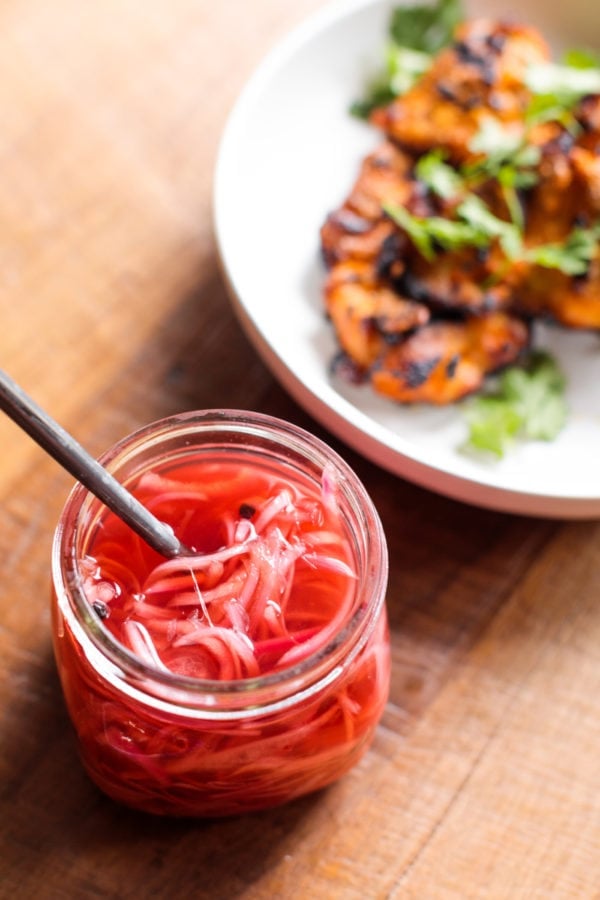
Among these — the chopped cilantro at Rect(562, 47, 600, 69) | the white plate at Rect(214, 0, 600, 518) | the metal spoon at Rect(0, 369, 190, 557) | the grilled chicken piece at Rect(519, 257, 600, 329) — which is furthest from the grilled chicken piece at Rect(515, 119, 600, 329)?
the metal spoon at Rect(0, 369, 190, 557)

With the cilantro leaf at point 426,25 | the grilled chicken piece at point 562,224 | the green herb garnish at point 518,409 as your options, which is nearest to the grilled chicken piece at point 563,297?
the grilled chicken piece at point 562,224

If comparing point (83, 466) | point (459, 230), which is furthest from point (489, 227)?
point (83, 466)

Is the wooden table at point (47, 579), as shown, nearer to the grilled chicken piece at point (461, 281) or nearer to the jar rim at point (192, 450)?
the grilled chicken piece at point (461, 281)

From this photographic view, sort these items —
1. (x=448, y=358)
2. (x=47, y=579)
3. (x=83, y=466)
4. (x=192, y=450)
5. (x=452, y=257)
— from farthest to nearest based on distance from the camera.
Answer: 1. (x=452, y=257)
2. (x=448, y=358)
3. (x=47, y=579)
4. (x=192, y=450)
5. (x=83, y=466)

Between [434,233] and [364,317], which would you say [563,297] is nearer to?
[434,233]

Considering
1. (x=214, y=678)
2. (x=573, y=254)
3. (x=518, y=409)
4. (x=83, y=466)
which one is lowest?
(x=518, y=409)

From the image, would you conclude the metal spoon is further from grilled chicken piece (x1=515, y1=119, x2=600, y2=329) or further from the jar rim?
grilled chicken piece (x1=515, y1=119, x2=600, y2=329)
